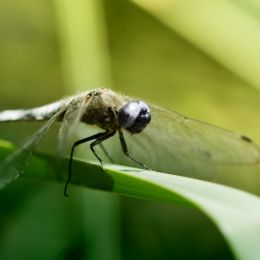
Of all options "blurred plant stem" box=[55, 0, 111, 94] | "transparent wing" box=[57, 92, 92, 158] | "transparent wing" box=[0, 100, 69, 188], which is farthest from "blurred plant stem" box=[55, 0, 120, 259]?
"transparent wing" box=[0, 100, 69, 188]

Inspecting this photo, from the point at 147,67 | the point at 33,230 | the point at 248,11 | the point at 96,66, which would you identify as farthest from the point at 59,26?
the point at 33,230

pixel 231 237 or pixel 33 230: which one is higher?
pixel 231 237

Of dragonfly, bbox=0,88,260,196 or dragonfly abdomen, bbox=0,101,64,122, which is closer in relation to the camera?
dragonfly, bbox=0,88,260,196

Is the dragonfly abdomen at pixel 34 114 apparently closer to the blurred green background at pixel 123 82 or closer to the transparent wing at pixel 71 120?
the transparent wing at pixel 71 120

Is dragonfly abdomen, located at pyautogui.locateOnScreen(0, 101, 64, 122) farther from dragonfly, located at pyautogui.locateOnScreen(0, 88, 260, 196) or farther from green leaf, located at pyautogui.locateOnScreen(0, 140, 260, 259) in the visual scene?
green leaf, located at pyautogui.locateOnScreen(0, 140, 260, 259)

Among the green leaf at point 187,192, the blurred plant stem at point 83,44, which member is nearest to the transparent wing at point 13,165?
the green leaf at point 187,192

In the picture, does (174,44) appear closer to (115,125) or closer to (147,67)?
(147,67)

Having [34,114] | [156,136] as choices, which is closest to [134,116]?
[156,136]
